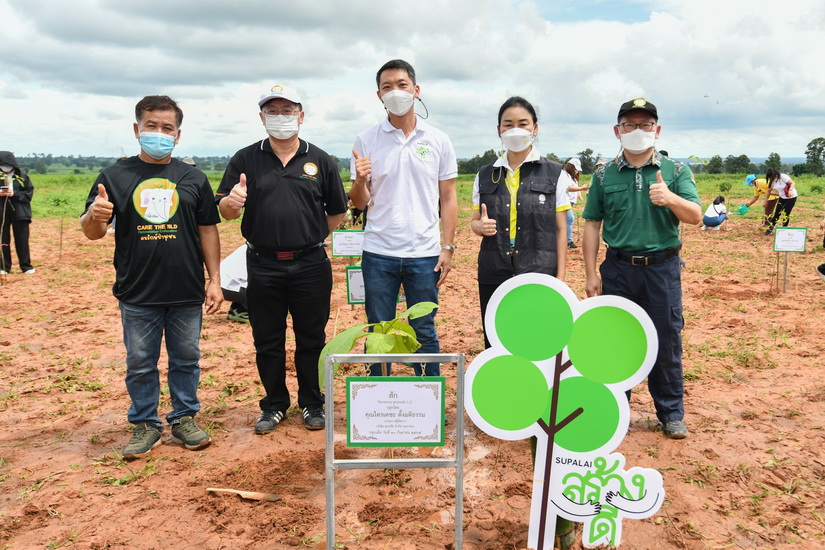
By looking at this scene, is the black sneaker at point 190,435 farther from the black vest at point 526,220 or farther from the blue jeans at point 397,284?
the black vest at point 526,220

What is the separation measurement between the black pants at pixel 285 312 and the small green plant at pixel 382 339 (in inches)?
43.4

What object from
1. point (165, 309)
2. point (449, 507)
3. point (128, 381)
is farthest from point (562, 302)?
point (128, 381)

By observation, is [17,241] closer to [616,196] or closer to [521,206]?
[521,206]

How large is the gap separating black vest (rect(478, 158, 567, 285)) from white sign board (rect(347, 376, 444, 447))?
129 cm

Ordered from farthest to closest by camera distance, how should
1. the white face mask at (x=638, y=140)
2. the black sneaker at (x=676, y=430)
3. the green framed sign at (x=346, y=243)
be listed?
1. the green framed sign at (x=346, y=243)
2. the black sneaker at (x=676, y=430)
3. the white face mask at (x=638, y=140)

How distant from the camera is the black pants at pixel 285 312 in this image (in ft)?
10.9

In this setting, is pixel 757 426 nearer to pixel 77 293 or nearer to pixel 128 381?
pixel 128 381

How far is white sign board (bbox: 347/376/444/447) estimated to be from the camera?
2111 millimetres

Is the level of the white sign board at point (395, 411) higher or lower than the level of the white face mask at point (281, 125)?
lower

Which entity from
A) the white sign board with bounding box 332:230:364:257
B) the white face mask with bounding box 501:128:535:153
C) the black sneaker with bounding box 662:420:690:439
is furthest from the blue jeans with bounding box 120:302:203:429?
the black sneaker with bounding box 662:420:690:439

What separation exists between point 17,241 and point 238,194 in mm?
7638

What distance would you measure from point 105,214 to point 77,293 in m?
5.61

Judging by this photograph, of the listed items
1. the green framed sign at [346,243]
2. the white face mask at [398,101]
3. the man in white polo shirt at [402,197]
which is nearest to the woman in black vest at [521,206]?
the man in white polo shirt at [402,197]

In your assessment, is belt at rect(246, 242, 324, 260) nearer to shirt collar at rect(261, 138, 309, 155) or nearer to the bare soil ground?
shirt collar at rect(261, 138, 309, 155)
